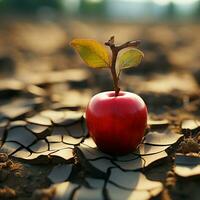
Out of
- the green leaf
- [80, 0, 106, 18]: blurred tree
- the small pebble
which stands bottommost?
the small pebble

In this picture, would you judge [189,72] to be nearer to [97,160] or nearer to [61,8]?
[97,160]

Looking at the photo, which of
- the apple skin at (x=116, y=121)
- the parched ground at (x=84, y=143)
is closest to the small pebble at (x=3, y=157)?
the parched ground at (x=84, y=143)

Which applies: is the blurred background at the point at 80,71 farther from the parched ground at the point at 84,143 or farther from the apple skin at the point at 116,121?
the apple skin at the point at 116,121

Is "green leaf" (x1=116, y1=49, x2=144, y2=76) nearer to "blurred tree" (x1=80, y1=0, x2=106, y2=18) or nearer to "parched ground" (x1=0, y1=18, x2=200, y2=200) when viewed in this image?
"parched ground" (x1=0, y1=18, x2=200, y2=200)

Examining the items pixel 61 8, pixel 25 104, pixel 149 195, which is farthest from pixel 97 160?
pixel 61 8

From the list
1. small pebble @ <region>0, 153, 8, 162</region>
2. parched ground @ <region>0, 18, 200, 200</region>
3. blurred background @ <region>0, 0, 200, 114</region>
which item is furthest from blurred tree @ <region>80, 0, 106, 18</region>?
small pebble @ <region>0, 153, 8, 162</region>
